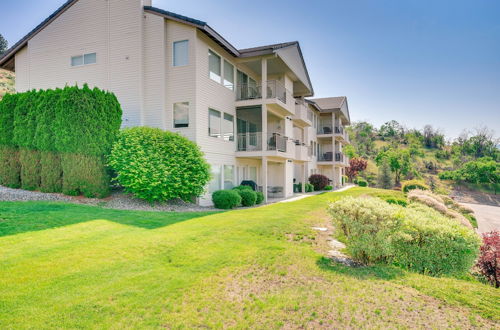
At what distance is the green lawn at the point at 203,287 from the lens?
423cm

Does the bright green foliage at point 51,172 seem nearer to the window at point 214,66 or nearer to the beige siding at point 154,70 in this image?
the beige siding at point 154,70

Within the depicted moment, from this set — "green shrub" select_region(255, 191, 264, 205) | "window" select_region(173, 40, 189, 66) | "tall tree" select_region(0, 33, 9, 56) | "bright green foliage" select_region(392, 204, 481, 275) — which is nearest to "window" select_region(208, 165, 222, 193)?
"green shrub" select_region(255, 191, 264, 205)

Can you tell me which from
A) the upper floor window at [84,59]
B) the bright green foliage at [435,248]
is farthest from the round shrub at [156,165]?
the bright green foliage at [435,248]

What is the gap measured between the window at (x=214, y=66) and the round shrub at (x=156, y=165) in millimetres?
5031

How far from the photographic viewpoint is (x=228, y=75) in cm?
1939

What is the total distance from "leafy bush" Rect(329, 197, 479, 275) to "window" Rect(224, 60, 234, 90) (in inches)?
551

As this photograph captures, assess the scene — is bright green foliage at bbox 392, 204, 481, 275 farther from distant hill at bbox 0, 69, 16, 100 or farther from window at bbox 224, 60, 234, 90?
distant hill at bbox 0, 69, 16, 100

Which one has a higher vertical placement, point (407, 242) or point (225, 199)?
point (225, 199)

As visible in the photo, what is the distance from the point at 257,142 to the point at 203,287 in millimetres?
15031

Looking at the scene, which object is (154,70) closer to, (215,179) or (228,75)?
(228,75)

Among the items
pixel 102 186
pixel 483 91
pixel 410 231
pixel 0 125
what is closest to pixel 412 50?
pixel 483 91

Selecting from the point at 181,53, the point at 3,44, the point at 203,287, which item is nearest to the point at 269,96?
the point at 181,53

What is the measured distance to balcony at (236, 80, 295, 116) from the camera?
19.4 meters

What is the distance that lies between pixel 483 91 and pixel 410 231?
28.6m
